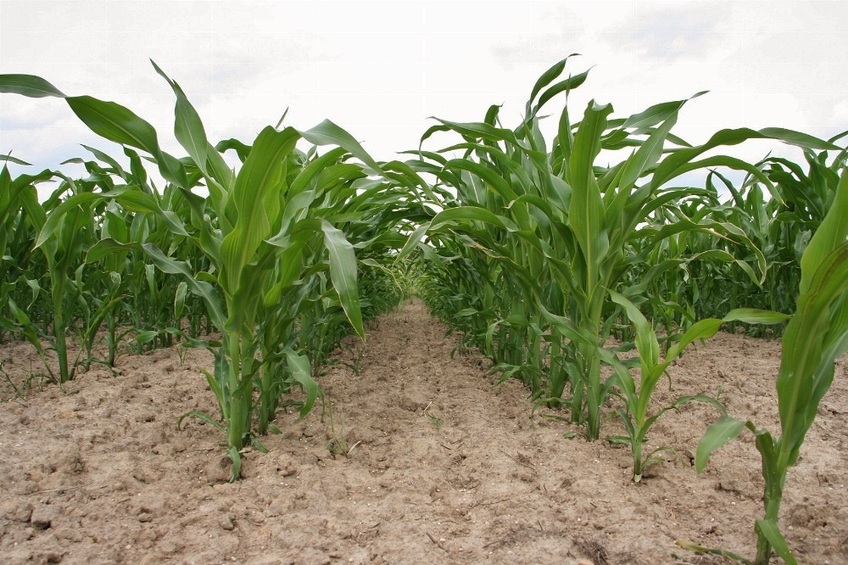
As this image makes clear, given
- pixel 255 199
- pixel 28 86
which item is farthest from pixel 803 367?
pixel 28 86

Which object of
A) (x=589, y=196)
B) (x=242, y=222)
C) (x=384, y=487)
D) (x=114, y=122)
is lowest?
(x=384, y=487)

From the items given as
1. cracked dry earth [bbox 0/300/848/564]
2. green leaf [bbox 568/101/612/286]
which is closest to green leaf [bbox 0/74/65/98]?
cracked dry earth [bbox 0/300/848/564]

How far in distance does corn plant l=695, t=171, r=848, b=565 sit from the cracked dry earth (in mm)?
209

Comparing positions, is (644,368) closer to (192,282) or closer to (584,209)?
(584,209)

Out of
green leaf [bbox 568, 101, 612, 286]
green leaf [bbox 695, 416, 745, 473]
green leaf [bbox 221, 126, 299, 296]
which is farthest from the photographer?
green leaf [bbox 568, 101, 612, 286]

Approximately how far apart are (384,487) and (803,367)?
107 cm

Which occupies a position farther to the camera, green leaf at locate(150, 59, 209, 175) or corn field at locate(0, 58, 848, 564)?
green leaf at locate(150, 59, 209, 175)

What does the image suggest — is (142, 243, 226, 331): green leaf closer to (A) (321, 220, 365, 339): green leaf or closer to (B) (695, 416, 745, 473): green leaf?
(A) (321, 220, 365, 339): green leaf

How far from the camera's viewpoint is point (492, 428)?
77.4 inches

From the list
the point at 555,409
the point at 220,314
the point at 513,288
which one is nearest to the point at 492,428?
the point at 555,409

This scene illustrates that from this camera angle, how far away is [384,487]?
1535 mm

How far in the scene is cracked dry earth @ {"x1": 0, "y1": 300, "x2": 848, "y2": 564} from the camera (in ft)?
3.97

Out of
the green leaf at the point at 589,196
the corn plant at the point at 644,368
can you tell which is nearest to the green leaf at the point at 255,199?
the green leaf at the point at 589,196

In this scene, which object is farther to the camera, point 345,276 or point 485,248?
→ point 485,248
